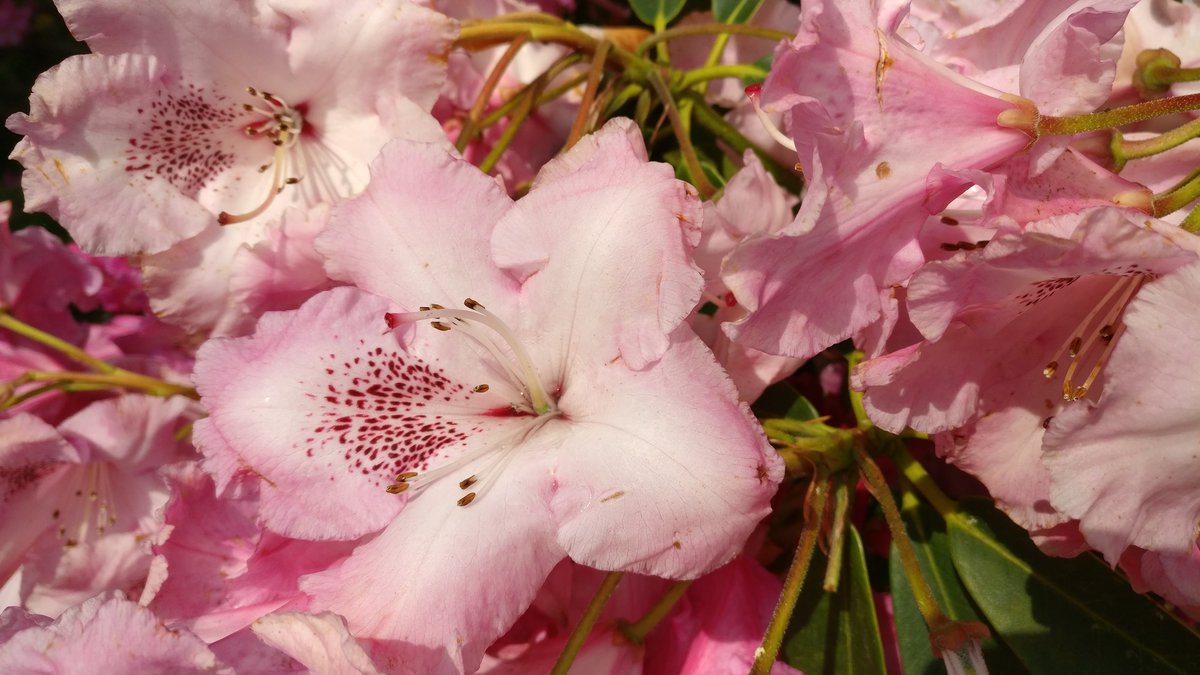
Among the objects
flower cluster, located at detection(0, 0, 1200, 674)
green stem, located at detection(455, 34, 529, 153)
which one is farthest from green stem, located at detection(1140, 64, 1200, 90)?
green stem, located at detection(455, 34, 529, 153)

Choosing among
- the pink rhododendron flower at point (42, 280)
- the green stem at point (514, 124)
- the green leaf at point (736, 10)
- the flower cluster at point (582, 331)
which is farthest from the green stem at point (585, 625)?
the pink rhododendron flower at point (42, 280)

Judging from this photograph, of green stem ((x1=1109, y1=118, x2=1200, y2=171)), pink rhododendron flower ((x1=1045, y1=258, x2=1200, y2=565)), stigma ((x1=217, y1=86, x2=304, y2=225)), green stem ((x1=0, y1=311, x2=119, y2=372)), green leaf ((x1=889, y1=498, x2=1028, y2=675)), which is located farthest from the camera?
green stem ((x1=0, y1=311, x2=119, y2=372))

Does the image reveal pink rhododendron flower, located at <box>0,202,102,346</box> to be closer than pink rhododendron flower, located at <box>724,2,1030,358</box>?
No

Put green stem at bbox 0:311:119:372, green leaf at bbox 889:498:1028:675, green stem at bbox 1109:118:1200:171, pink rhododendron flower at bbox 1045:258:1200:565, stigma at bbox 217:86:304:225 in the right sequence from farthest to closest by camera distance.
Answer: green stem at bbox 0:311:119:372
stigma at bbox 217:86:304:225
green leaf at bbox 889:498:1028:675
green stem at bbox 1109:118:1200:171
pink rhododendron flower at bbox 1045:258:1200:565

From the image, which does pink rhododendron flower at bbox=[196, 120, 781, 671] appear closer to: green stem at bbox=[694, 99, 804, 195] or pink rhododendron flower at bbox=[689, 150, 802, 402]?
pink rhododendron flower at bbox=[689, 150, 802, 402]

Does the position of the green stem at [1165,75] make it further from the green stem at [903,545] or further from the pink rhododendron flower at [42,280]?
the pink rhododendron flower at [42,280]

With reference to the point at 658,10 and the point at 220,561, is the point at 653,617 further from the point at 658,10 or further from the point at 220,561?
the point at 658,10
